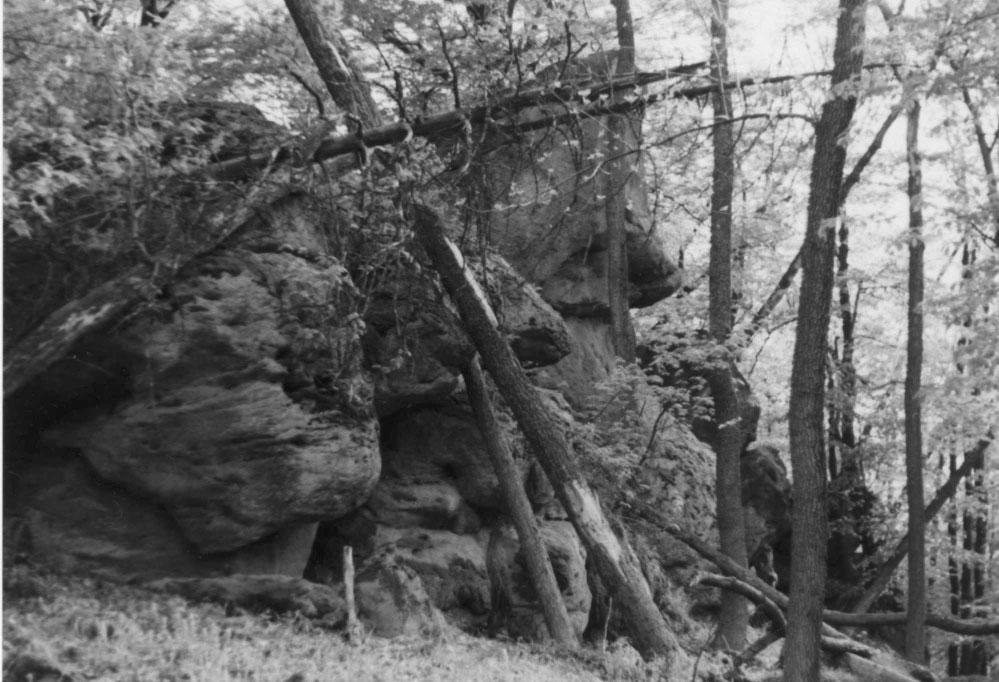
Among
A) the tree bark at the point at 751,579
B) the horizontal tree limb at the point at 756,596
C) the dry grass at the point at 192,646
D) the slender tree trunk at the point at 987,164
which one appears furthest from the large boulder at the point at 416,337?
the slender tree trunk at the point at 987,164

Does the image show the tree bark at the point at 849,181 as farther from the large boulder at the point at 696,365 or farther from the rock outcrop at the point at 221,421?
the rock outcrop at the point at 221,421

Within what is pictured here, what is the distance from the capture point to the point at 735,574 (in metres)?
12.6

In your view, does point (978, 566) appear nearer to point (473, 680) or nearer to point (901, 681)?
point (901, 681)

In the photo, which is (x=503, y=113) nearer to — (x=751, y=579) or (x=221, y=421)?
(x=221, y=421)

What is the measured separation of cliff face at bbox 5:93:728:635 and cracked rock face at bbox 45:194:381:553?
2 centimetres

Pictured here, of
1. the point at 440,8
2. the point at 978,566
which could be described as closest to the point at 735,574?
the point at 440,8

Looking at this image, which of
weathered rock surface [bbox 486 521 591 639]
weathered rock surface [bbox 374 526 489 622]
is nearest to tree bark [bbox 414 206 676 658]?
weathered rock surface [bbox 486 521 591 639]

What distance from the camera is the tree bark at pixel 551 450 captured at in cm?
954

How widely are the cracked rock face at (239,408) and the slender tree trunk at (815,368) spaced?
15.1ft

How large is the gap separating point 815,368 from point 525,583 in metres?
5.14

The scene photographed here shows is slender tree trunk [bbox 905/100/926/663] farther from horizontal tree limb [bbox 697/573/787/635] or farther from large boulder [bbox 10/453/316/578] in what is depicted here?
large boulder [bbox 10/453/316/578]

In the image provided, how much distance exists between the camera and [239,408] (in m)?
8.32

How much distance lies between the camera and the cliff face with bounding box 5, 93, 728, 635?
8.06m

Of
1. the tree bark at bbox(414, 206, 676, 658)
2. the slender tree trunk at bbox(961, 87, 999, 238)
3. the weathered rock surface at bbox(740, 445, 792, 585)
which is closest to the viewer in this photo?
the tree bark at bbox(414, 206, 676, 658)
